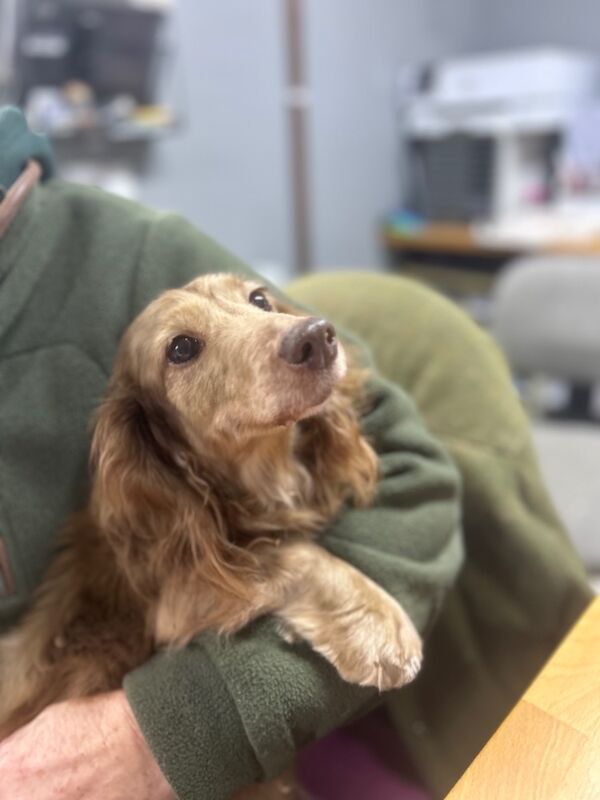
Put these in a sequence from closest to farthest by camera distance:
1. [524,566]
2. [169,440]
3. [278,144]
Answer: [169,440] → [524,566] → [278,144]

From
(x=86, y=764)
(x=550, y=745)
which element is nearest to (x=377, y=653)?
(x=550, y=745)

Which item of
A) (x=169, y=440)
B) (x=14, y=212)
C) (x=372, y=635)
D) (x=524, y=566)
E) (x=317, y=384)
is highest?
(x=14, y=212)

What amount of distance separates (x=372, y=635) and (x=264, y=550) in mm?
161

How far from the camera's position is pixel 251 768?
773mm

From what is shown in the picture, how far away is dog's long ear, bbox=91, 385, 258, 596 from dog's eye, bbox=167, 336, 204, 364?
0.06 m

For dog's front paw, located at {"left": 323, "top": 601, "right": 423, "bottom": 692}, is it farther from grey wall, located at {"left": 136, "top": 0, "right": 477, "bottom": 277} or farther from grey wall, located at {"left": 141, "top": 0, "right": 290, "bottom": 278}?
grey wall, located at {"left": 136, "top": 0, "right": 477, "bottom": 277}

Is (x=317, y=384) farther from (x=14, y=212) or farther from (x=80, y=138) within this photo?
(x=80, y=138)

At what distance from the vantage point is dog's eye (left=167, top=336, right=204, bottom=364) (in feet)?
2.77

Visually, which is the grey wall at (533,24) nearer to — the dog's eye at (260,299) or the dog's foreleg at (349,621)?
the dog's eye at (260,299)

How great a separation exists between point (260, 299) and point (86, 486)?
0.30 meters

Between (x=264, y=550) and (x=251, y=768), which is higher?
(x=264, y=550)

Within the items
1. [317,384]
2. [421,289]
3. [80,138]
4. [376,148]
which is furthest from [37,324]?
[376,148]

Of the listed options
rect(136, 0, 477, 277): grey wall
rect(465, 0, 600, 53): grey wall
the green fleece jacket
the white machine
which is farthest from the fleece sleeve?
rect(465, 0, 600, 53): grey wall

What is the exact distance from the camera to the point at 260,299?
0.92 meters
